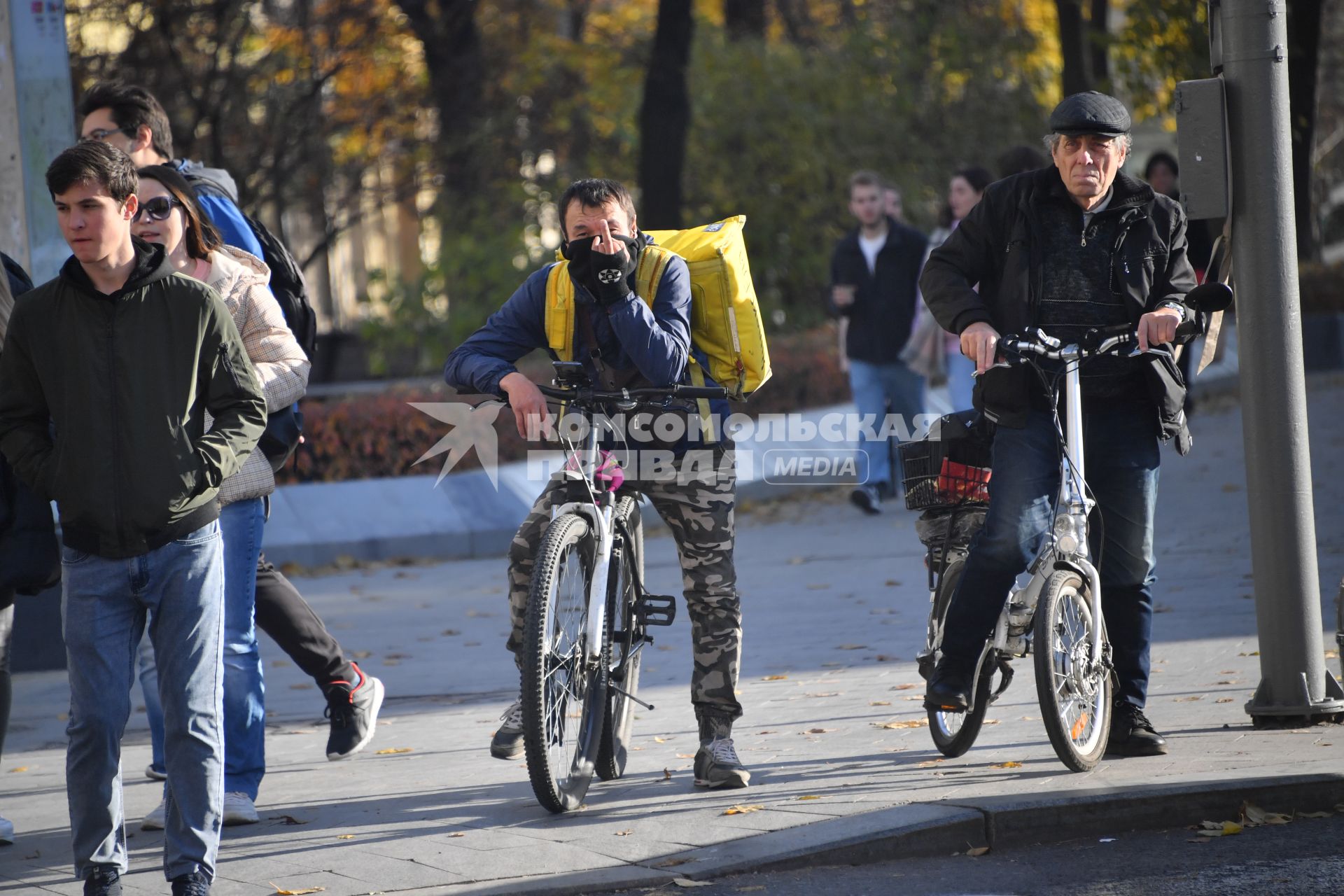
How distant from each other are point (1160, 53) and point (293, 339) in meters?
12.2

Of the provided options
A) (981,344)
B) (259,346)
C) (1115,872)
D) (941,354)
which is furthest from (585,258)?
(941,354)

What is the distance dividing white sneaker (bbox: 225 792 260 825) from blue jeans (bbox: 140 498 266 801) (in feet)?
0.11

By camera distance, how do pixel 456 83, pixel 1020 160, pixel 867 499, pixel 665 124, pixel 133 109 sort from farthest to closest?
pixel 456 83 < pixel 665 124 < pixel 867 499 < pixel 1020 160 < pixel 133 109

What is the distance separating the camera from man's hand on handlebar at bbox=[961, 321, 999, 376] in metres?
4.93

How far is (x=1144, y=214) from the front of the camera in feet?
16.8

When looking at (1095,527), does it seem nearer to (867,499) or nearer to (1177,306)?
(1177,306)

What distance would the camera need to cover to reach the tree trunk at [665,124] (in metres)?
16.2

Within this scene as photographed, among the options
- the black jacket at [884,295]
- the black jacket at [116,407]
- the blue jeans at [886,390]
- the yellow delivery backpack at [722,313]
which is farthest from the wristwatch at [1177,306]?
the blue jeans at [886,390]

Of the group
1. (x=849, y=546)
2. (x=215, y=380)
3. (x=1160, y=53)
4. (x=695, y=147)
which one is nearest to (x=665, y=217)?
(x=695, y=147)

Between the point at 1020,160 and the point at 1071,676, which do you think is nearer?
the point at 1071,676

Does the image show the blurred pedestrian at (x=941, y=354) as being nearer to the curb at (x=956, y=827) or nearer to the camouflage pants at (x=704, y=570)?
the camouflage pants at (x=704, y=570)

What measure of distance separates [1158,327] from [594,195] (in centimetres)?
164

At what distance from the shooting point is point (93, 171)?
4.02 metres

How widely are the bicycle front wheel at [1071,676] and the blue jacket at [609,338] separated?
1132 millimetres
